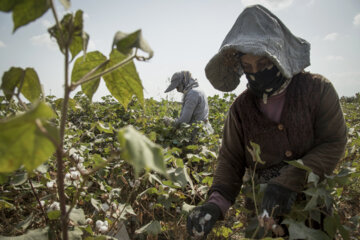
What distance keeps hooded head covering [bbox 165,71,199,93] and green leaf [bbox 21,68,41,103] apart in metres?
4.17

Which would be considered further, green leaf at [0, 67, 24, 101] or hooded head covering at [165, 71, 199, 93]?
hooded head covering at [165, 71, 199, 93]

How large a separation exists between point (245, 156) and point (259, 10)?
91 centimetres

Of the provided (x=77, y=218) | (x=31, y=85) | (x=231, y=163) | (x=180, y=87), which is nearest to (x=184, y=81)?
(x=180, y=87)

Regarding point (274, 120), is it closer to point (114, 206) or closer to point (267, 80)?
point (267, 80)

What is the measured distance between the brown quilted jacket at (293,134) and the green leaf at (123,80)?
91cm

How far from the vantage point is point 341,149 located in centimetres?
129

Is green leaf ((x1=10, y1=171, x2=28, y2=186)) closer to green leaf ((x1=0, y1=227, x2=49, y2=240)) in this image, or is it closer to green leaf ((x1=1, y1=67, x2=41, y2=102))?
green leaf ((x1=0, y1=227, x2=49, y2=240))

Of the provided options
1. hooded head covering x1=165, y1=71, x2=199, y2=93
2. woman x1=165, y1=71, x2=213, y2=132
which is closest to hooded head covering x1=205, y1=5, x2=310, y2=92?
woman x1=165, y1=71, x2=213, y2=132

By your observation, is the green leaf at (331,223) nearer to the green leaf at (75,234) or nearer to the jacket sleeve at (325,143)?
the jacket sleeve at (325,143)

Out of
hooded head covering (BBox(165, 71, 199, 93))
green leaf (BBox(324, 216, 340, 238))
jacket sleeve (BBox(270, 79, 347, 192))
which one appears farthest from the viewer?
hooded head covering (BBox(165, 71, 199, 93))

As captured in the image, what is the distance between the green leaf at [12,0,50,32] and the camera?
1.21ft

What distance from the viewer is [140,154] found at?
1.01ft

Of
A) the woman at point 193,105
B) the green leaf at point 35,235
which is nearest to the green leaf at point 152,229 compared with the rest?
the green leaf at point 35,235

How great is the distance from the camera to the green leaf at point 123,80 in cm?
60
